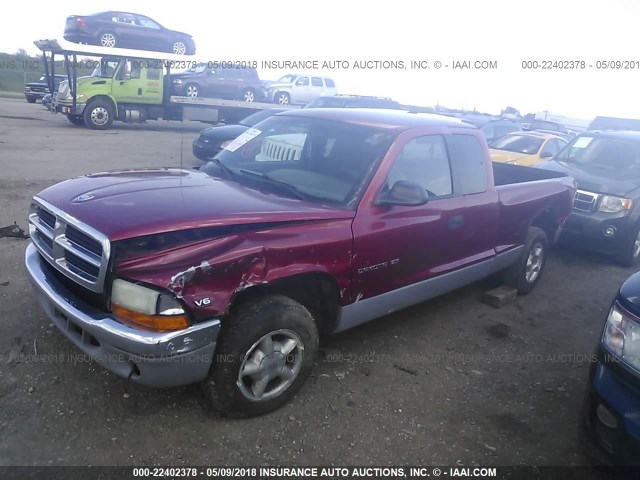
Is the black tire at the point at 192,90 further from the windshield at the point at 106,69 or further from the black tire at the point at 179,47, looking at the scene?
the windshield at the point at 106,69

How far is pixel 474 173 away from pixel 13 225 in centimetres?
513

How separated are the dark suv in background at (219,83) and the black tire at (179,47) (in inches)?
40.4

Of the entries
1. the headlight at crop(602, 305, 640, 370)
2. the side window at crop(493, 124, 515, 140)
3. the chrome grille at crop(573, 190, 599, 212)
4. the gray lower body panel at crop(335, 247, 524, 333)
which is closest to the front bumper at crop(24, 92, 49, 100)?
the side window at crop(493, 124, 515, 140)

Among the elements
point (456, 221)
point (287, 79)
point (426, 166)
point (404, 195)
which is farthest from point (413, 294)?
point (287, 79)

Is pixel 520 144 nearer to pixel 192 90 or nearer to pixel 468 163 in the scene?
pixel 468 163

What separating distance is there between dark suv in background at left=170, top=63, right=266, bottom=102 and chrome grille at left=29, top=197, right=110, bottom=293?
1505 cm

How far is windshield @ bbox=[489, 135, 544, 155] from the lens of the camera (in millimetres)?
10758

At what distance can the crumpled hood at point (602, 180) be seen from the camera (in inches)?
256

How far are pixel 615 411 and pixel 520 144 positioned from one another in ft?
31.9

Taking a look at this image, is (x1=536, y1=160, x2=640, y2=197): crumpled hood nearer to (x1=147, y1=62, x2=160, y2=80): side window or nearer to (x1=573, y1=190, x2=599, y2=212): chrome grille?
(x1=573, y1=190, x2=599, y2=212): chrome grille

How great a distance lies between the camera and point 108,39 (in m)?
14.7

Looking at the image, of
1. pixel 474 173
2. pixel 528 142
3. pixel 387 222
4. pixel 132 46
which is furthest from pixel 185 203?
pixel 132 46

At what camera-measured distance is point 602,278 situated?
20.2 feet

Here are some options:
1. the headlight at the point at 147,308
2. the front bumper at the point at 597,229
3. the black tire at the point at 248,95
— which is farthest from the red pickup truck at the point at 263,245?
the black tire at the point at 248,95
